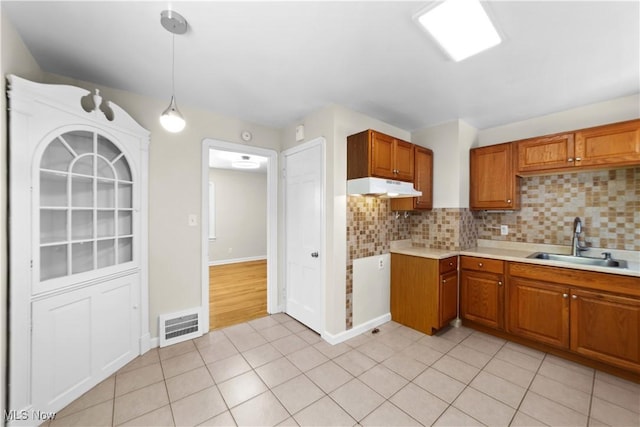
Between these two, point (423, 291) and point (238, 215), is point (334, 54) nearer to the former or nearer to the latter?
point (423, 291)

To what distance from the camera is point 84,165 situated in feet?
6.40

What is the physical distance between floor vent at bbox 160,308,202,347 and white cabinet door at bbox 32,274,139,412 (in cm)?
24

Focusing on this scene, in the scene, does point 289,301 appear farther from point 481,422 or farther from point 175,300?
point 481,422

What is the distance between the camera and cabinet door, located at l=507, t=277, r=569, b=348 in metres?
2.29

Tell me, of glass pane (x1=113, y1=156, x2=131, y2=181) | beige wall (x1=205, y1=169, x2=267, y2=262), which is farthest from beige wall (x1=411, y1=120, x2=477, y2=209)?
beige wall (x1=205, y1=169, x2=267, y2=262)

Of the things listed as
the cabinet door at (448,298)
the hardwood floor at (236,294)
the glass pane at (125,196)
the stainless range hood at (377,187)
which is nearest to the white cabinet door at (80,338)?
the glass pane at (125,196)

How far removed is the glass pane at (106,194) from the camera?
206cm

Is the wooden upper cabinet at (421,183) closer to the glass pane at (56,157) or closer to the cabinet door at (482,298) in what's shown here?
the cabinet door at (482,298)

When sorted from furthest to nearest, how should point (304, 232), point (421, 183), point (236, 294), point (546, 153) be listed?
point (236, 294), point (421, 183), point (304, 232), point (546, 153)

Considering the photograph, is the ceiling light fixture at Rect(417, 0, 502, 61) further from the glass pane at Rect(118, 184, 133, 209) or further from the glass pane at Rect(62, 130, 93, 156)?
the glass pane at Rect(118, 184, 133, 209)

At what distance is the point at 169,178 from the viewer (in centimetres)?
255

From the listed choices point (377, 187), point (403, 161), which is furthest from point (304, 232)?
point (403, 161)

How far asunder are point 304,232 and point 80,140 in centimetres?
209

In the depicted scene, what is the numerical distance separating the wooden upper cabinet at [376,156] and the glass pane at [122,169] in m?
2.06
